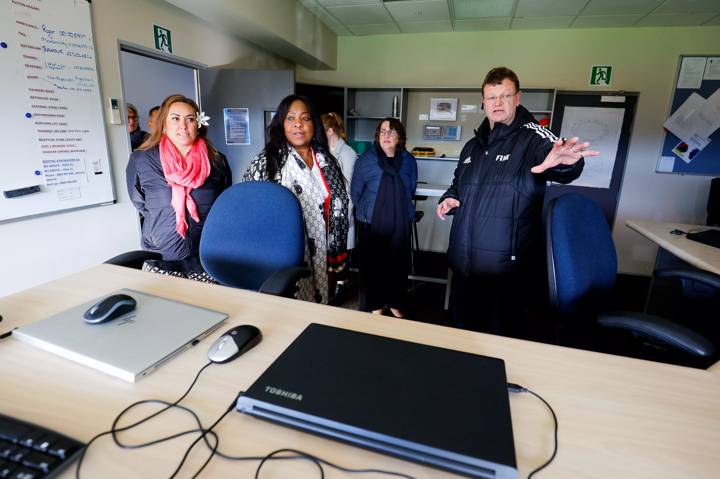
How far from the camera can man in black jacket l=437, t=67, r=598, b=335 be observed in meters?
1.75

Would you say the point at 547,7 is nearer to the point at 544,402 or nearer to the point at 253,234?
the point at 253,234

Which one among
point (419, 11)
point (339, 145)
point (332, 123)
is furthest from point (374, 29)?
point (339, 145)

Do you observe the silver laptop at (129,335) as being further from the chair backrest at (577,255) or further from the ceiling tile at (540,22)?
the ceiling tile at (540,22)

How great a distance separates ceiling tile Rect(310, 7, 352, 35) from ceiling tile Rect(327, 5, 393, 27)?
7 cm

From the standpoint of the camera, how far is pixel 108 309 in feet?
2.93

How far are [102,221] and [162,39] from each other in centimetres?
143

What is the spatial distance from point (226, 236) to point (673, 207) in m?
4.73

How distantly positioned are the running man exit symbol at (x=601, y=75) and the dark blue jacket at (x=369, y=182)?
2740mm

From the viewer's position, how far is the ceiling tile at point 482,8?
3.46 meters

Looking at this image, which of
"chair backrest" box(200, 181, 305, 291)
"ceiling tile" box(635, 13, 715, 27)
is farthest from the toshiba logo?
"ceiling tile" box(635, 13, 715, 27)

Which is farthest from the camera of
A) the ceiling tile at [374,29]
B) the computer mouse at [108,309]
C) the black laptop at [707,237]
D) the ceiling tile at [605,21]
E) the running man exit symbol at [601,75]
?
the ceiling tile at [374,29]

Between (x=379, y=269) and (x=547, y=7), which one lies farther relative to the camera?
(x=547, y=7)

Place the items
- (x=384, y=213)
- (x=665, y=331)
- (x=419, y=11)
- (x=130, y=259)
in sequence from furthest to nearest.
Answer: (x=419, y=11) → (x=384, y=213) → (x=130, y=259) → (x=665, y=331)

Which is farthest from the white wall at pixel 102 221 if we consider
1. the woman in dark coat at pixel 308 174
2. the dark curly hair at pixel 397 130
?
the dark curly hair at pixel 397 130
